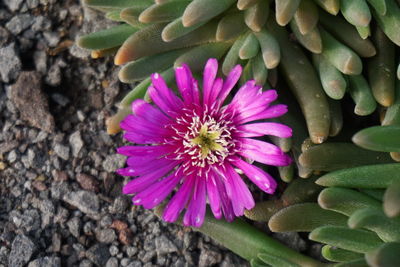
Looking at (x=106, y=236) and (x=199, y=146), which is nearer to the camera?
(x=199, y=146)

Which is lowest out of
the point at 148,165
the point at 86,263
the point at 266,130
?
the point at 86,263

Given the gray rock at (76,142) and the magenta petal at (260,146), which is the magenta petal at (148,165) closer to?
the magenta petal at (260,146)

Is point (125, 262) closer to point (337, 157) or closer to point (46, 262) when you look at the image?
point (46, 262)

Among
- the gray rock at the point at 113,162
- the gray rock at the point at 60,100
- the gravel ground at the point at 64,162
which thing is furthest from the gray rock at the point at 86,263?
the gray rock at the point at 60,100

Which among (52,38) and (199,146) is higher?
(52,38)

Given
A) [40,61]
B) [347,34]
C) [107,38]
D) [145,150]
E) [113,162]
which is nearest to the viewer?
[145,150]

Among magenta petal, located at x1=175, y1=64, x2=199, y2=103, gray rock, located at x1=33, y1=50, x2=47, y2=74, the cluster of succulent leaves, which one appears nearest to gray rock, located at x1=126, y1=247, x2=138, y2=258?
the cluster of succulent leaves

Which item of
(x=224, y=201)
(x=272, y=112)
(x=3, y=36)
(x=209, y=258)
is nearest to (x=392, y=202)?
(x=272, y=112)

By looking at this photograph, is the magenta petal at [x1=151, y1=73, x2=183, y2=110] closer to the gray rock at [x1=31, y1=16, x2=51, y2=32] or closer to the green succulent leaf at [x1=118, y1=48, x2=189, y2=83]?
the green succulent leaf at [x1=118, y1=48, x2=189, y2=83]
